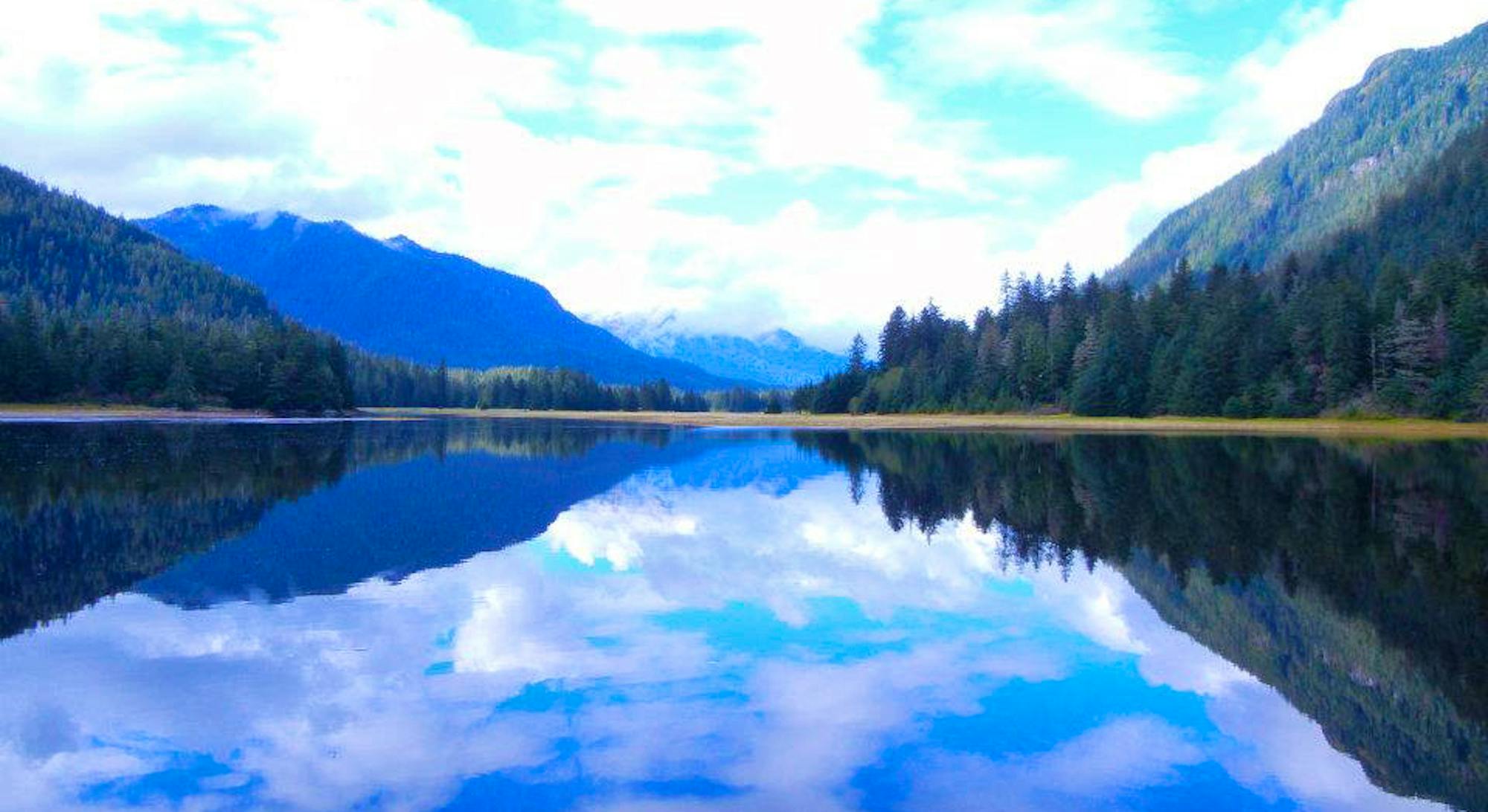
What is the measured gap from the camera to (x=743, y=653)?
52.0ft

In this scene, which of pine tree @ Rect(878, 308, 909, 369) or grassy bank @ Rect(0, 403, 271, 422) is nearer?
grassy bank @ Rect(0, 403, 271, 422)

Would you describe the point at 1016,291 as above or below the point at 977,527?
above

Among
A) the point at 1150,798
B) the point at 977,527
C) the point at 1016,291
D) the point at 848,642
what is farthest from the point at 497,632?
the point at 1016,291

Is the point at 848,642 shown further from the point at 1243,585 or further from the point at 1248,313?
the point at 1248,313

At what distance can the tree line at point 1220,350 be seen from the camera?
303ft

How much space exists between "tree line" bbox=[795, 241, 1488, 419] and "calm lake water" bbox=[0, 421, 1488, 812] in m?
69.4

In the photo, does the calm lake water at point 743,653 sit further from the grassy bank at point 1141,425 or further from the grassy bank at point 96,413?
the grassy bank at point 96,413

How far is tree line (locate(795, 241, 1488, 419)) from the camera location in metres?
92.4

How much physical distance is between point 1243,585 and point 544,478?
34057 mm

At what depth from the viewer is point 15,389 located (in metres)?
120

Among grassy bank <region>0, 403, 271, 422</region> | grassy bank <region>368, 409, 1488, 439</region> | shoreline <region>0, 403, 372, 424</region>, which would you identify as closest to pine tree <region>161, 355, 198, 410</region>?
shoreline <region>0, 403, 372, 424</region>

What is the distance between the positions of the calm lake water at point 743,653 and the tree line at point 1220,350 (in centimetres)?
6940

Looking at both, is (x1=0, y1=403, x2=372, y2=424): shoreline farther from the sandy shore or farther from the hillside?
the hillside

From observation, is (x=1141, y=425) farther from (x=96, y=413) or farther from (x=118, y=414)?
(x=96, y=413)
